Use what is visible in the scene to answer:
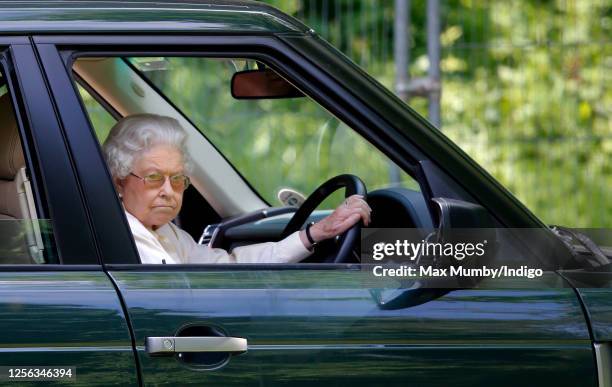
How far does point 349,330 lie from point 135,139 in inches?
33.6


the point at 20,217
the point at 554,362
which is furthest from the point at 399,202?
the point at 20,217

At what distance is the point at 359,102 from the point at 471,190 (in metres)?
0.30

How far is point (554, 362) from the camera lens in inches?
108

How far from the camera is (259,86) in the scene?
11.8 feet

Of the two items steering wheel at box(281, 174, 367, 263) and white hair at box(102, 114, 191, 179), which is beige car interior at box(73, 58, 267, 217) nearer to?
steering wheel at box(281, 174, 367, 263)

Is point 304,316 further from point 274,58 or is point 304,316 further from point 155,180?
point 155,180

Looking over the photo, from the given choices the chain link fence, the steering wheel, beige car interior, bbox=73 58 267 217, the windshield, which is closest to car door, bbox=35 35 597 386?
the steering wheel

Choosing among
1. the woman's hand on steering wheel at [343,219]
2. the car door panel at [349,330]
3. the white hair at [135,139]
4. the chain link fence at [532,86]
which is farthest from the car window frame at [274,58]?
the chain link fence at [532,86]

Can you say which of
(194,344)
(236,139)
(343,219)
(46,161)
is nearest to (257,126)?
(236,139)

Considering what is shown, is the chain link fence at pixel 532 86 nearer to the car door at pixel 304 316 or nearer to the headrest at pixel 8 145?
the headrest at pixel 8 145

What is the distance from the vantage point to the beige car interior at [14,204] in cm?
276

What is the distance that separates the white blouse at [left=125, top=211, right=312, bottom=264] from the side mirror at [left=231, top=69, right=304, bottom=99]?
0.37 m

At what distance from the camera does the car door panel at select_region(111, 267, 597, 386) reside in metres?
2.64

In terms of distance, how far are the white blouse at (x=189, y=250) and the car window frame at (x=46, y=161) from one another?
0.34 m
